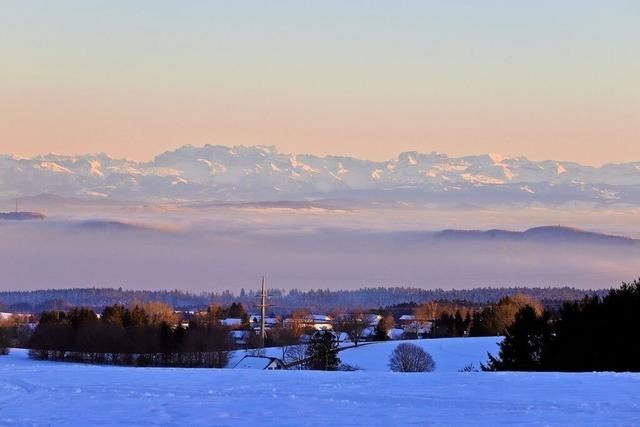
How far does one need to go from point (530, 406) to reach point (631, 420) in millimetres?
2576

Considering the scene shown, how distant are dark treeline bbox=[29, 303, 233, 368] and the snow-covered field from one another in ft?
134

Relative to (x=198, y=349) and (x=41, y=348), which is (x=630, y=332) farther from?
(x=41, y=348)

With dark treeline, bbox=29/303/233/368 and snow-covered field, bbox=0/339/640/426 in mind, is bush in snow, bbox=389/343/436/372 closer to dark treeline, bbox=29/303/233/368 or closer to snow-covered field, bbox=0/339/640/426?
dark treeline, bbox=29/303/233/368

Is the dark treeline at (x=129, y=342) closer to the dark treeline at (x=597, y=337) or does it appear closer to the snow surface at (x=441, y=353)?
the snow surface at (x=441, y=353)

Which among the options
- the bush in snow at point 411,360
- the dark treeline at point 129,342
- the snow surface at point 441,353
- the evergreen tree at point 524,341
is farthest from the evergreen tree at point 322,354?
the evergreen tree at point 524,341

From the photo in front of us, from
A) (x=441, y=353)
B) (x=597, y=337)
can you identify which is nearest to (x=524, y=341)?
(x=597, y=337)

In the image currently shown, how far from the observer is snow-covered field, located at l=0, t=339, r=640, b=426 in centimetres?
2047

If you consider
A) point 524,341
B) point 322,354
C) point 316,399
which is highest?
point 524,341

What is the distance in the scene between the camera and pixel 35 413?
21.6m

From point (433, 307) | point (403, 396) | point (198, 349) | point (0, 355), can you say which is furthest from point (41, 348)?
point (433, 307)

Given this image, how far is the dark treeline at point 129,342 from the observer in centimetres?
7394

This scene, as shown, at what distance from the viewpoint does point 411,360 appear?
249 ft

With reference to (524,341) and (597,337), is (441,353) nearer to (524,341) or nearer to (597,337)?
(524,341)

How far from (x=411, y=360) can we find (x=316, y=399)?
5322 cm
